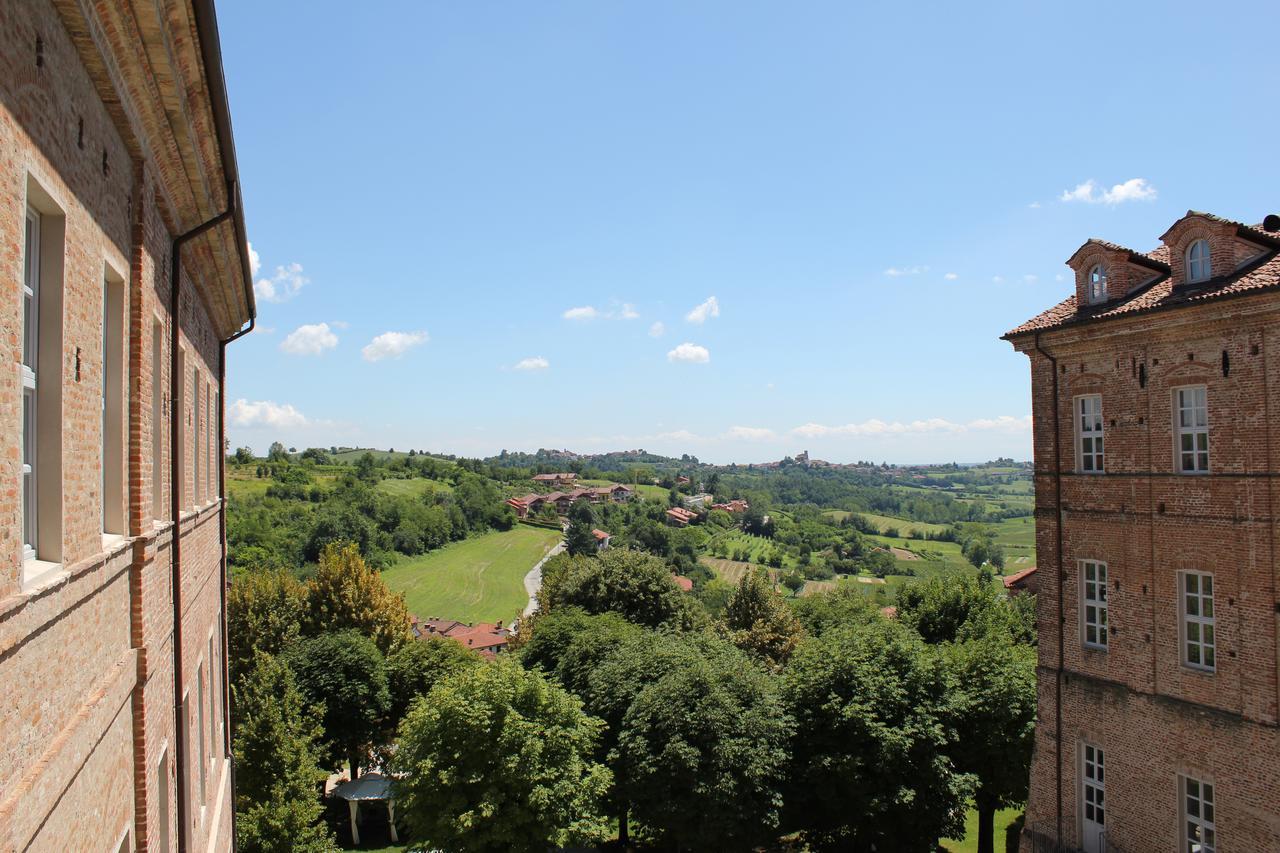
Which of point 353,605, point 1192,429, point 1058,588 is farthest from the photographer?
point 353,605

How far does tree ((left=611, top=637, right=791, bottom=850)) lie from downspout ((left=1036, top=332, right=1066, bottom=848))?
23.7 ft

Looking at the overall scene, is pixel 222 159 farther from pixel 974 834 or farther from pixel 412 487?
pixel 412 487

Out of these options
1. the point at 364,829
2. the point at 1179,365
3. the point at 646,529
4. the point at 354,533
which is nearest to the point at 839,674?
the point at 1179,365

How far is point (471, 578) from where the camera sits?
90.2 meters

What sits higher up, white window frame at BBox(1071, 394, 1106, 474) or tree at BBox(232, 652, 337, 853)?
white window frame at BBox(1071, 394, 1106, 474)

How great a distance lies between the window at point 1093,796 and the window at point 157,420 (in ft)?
60.2

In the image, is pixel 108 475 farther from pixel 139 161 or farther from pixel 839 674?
pixel 839 674

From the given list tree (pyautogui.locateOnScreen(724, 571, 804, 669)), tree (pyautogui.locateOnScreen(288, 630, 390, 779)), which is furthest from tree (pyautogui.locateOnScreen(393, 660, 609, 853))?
tree (pyautogui.locateOnScreen(724, 571, 804, 669))

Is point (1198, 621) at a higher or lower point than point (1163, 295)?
lower

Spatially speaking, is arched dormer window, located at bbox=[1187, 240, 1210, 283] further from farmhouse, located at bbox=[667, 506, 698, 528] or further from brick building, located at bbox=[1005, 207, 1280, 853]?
farmhouse, located at bbox=[667, 506, 698, 528]

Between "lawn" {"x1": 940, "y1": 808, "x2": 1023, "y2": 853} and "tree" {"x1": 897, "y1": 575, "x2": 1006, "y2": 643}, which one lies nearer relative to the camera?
"lawn" {"x1": 940, "y1": 808, "x2": 1023, "y2": 853}

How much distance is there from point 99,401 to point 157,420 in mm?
2094

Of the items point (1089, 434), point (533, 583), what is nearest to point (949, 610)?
point (1089, 434)

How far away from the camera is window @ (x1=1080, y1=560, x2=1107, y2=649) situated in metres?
16.8
